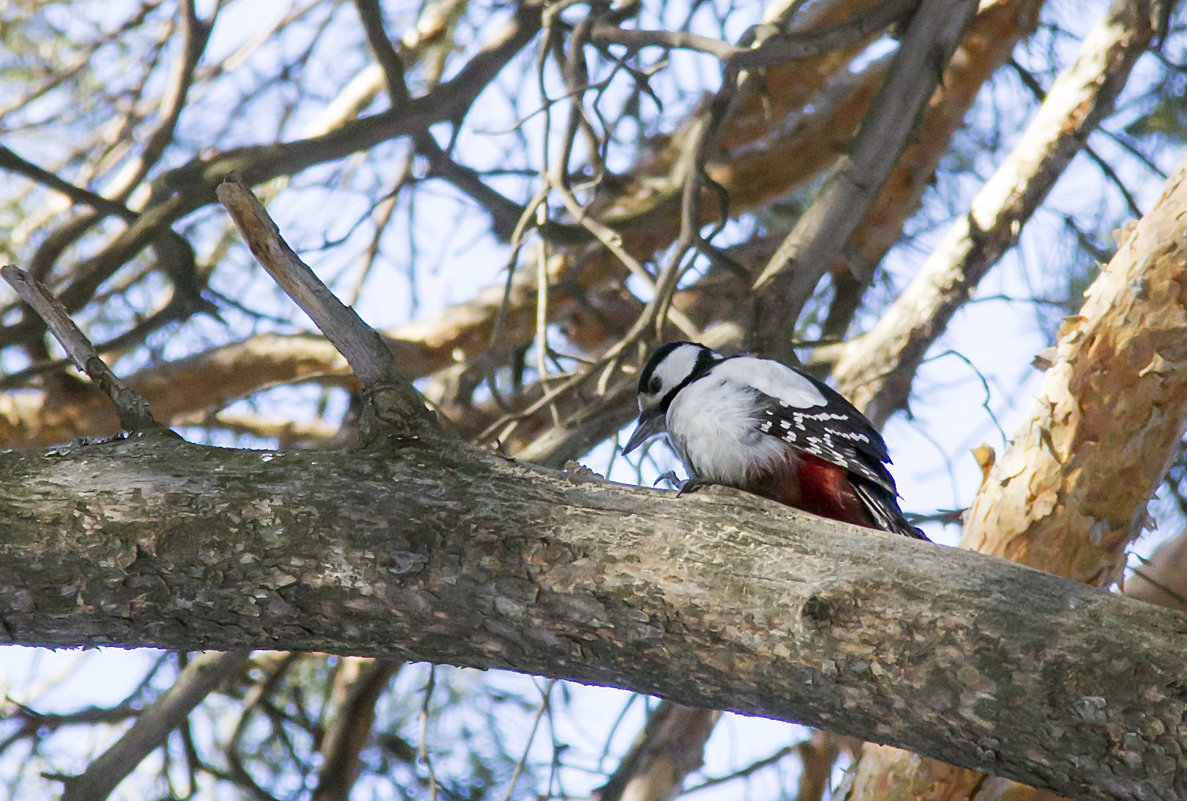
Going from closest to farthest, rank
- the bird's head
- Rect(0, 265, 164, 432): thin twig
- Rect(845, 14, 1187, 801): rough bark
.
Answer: Rect(0, 265, 164, 432): thin twig → Rect(845, 14, 1187, 801): rough bark → the bird's head

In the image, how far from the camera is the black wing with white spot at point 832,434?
8.99 ft

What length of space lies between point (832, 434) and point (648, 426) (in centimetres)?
71

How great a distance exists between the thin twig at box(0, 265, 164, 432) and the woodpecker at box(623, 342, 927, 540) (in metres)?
1.36

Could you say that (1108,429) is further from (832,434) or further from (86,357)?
(86,357)

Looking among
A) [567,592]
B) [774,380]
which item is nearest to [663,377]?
[774,380]

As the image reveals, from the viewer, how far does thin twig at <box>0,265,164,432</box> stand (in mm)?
1964

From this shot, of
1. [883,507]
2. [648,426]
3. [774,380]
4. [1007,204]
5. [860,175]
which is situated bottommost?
[883,507]

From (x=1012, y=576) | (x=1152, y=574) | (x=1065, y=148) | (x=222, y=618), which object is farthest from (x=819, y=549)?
(x=1065, y=148)

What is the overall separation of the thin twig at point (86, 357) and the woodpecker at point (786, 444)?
1357 mm

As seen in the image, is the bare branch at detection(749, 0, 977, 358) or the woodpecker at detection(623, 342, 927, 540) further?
the bare branch at detection(749, 0, 977, 358)

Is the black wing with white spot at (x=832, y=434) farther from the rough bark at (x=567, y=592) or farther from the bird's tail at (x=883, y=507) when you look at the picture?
the rough bark at (x=567, y=592)

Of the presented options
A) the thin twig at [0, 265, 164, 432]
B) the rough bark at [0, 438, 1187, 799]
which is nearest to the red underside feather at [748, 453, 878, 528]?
the rough bark at [0, 438, 1187, 799]

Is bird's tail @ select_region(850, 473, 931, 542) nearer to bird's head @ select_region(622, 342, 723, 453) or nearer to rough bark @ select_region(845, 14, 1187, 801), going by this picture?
rough bark @ select_region(845, 14, 1187, 801)

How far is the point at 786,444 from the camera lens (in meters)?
2.83
